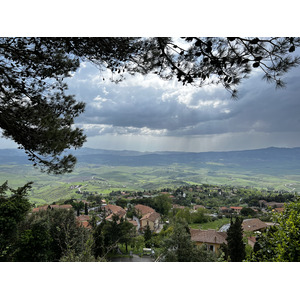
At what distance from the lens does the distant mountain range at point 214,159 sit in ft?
8.50

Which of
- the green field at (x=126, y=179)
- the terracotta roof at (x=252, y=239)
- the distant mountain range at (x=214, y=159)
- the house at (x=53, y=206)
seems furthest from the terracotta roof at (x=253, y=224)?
the house at (x=53, y=206)

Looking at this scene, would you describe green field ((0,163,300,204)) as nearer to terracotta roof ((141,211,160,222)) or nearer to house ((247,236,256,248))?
terracotta roof ((141,211,160,222))

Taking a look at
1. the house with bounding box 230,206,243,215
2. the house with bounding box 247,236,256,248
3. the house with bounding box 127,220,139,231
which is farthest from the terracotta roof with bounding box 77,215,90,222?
the house with bounding box 247,236,256,248

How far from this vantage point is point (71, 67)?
84.0 inches

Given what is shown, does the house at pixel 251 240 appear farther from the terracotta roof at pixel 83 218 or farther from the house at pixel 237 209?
the terracotta roof at pixel 83 218

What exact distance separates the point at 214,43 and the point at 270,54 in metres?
0.60

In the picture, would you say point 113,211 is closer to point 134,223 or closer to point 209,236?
point 134,223

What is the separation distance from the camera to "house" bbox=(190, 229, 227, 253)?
2342mm

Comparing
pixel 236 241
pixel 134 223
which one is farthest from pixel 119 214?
pixel 236 241

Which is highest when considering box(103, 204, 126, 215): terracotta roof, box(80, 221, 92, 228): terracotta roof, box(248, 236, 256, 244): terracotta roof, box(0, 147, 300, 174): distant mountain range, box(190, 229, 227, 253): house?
box(0, 147, 300, 174): distant mountain range

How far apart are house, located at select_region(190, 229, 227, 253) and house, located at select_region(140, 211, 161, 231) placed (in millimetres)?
483

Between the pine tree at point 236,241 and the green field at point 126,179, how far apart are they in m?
0.56
